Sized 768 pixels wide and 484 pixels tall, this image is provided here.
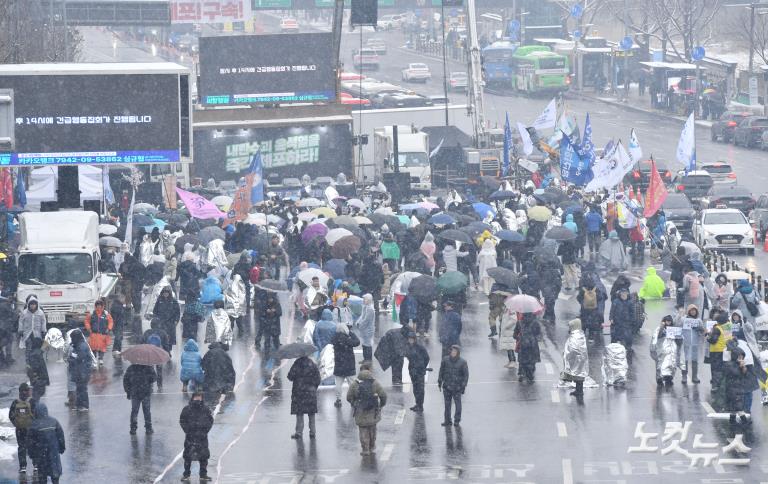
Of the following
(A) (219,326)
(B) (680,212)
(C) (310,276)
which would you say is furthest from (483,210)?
(A) (219,326)

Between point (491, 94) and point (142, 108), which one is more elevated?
point (142, 108)

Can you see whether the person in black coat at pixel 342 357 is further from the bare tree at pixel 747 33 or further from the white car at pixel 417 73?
the white car at pixel 417 73

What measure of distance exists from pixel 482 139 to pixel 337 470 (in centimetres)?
4422

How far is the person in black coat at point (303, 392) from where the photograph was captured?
2206 centimetres

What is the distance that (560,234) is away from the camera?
112 ft

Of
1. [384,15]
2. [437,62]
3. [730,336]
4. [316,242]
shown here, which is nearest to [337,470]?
[730,336]

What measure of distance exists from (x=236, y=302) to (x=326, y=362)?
6.54m

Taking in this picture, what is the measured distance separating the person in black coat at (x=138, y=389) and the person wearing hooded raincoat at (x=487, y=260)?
41.6ft

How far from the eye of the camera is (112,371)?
2769 centimetres

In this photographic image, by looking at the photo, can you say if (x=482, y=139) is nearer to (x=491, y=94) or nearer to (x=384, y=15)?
(x=491, y=94)

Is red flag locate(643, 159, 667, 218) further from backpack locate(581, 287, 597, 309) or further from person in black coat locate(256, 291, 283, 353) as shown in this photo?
person in black coat locate(256, 291, 283, 353)

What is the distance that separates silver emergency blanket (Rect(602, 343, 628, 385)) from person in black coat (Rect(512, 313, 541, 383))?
1.06 meters

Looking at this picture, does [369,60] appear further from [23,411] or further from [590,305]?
[23,411]

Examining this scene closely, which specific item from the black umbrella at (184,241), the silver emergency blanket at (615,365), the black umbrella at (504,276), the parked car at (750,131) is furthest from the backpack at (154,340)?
the parked car at (750,131)
